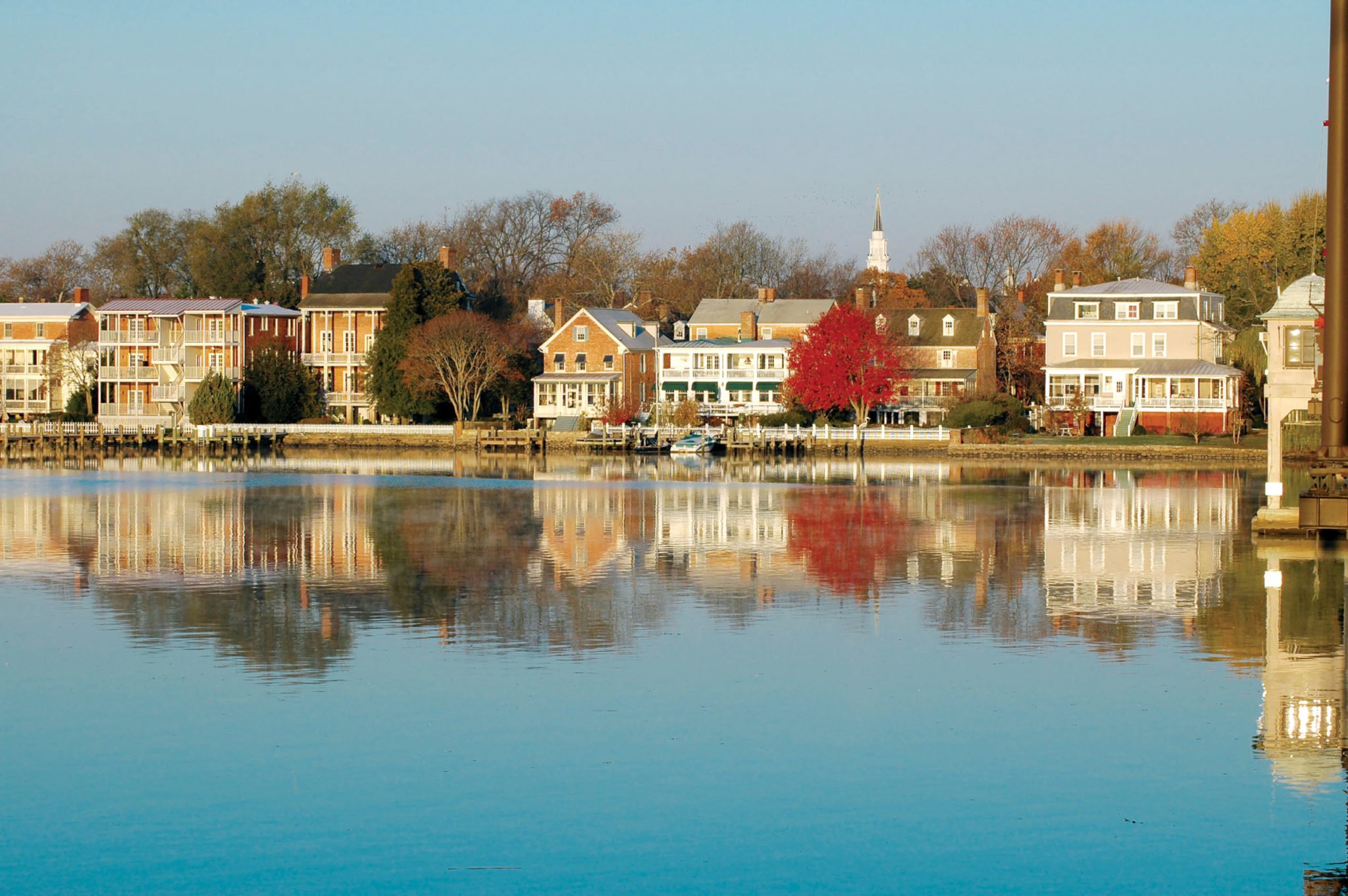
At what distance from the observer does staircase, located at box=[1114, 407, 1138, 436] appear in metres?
71.5

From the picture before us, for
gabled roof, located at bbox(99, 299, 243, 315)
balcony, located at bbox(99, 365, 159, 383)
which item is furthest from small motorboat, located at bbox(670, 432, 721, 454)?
balcony, located at bbox(99, 365, 159, 383)

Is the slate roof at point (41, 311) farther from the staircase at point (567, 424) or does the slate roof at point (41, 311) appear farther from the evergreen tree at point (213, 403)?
the staircase at point (567, 424)

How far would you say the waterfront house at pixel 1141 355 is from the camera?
7125 cm

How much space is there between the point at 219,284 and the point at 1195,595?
8732 centimetres

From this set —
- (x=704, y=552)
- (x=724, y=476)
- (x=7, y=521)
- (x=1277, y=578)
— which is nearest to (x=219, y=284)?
(x=724, y=476)

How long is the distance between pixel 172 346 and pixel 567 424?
23971mm

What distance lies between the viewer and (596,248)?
350 feet

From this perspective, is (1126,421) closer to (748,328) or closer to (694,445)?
(694,445)

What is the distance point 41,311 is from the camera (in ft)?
325

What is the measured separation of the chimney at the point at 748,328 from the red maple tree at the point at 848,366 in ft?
27.1

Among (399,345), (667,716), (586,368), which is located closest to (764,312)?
(586,368)

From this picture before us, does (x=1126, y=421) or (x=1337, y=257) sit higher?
(x=1337, y=257)

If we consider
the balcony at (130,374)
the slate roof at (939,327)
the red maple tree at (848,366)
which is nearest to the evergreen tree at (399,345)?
the balcony at (130,374)

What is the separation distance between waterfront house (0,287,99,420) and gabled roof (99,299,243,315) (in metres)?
7.06
